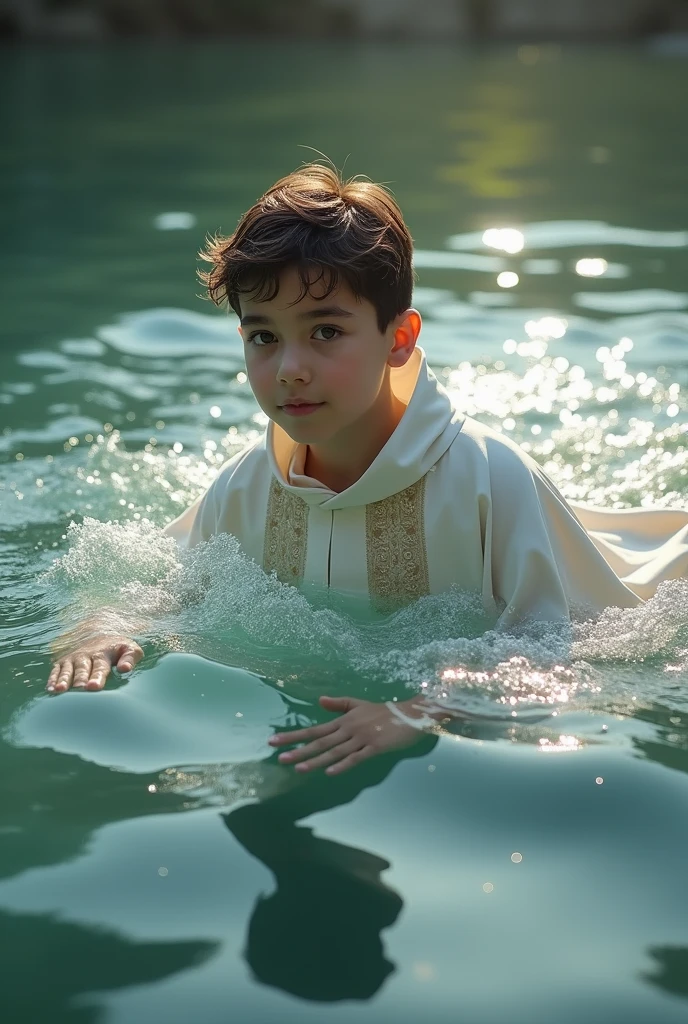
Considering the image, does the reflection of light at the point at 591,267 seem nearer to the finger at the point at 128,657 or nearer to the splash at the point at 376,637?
the splash at the point at 376,637

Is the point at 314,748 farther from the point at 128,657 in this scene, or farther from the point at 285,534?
the point at 285,534

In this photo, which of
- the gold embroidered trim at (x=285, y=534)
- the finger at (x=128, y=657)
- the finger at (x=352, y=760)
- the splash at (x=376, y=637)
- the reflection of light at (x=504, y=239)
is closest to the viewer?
the finger at (x=352, y=760)

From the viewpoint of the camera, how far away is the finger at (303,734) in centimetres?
265

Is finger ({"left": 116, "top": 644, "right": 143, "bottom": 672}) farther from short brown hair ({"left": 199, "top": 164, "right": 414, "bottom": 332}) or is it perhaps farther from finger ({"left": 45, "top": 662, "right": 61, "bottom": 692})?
short brown hair ({"left": 199, "top": 164, "right": 414, "bottom": 332})

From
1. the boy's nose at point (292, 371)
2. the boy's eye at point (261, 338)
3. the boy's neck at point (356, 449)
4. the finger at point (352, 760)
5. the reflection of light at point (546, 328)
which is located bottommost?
the finger at point (352, 760)

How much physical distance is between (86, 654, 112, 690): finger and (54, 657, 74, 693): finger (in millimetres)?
45

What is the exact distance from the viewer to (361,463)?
133 inches

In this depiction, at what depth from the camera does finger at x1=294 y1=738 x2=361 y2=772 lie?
8.38ft

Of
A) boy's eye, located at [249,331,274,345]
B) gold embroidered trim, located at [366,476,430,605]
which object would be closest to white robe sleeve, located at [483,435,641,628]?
gold embroidered trim, located at [366,476,430,605]

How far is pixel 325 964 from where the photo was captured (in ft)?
6.82

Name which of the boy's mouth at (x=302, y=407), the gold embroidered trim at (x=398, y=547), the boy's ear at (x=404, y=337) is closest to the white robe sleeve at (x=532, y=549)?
the gold embroidered trim at (x=398, y=547)

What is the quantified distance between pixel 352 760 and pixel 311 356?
941mm

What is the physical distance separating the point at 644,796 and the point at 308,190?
158 centimetres

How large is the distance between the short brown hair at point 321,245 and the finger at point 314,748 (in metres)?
0.99
